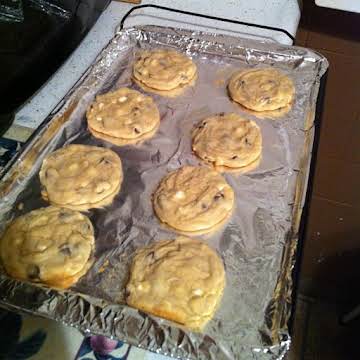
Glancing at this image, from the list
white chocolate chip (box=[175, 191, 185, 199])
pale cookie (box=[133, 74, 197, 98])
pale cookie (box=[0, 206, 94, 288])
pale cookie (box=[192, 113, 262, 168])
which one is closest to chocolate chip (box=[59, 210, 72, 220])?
pale cookie (box=[0, 206, 94, 288])

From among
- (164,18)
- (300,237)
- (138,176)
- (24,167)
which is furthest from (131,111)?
(300,237)

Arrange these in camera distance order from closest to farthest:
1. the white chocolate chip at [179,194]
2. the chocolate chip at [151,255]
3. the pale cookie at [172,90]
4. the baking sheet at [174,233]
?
the baking sheet at [174,233] < the chocolate chip at [151,255] < the white chocolate chip at [179,194] < the pale cookie at [172,90]

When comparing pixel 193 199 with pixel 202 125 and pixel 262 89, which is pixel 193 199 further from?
pixel 262 89

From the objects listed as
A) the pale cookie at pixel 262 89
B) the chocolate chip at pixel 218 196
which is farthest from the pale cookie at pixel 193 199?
the pale cookie at pixel 262 89

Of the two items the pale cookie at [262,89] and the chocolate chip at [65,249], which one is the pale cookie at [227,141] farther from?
the chocolate chip at [65,249]

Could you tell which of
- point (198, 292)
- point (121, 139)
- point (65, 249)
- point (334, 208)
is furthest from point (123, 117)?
point (334, 208)

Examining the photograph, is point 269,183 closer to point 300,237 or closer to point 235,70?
point 300,237
